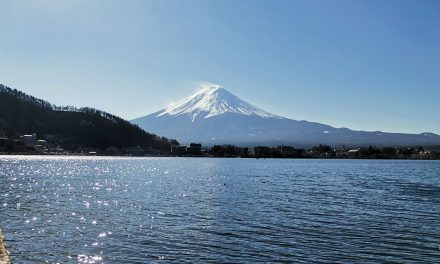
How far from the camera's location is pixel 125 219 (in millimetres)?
37969

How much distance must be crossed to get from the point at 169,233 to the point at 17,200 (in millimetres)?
26642

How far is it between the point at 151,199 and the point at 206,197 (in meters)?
6.93

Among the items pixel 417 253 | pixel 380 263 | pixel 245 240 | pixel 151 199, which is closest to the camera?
pixel 380 263

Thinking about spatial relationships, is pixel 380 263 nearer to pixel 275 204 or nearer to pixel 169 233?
pixel 169 233

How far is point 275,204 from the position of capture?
161ft

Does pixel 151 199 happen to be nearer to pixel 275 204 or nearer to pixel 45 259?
pixel 275 204

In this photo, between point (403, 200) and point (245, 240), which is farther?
point (403, 200)

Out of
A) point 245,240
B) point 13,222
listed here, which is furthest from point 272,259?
point 13,222

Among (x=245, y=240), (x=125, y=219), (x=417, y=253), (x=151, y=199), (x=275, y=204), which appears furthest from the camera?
(x=151, y=199)

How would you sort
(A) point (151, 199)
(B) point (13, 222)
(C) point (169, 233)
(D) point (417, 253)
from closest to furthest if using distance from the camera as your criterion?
(D) point (417, 253)
(C) point (169, 233)
(B) point (13, 222)
(A) point (151, 199)

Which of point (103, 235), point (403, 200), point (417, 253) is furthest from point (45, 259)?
point (403, 200)

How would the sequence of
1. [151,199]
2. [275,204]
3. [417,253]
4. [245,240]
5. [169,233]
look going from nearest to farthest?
1. [417,253]
2. [245,240]
3. [169,233]
4. [275,204]
5. [151,199]

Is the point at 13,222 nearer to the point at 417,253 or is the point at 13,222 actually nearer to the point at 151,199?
the point at 151,199

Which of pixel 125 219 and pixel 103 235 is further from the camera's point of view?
pixel 125 219
